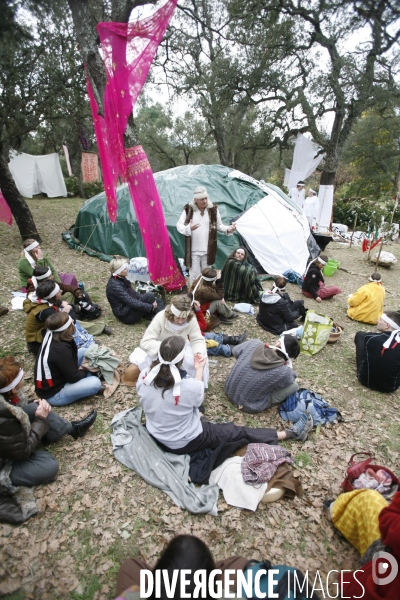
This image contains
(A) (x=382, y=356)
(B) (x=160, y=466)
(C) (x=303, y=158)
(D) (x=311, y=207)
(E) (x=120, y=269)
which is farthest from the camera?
(C) (x=303, y=158)

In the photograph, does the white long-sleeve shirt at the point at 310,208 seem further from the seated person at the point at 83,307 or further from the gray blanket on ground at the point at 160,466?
the gray blanket on ground at the point at 160,466

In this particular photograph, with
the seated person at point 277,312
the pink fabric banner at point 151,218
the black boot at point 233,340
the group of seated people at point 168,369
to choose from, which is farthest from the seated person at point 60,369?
the seated person at point 277,312

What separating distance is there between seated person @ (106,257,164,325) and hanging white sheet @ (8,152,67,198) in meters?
15.3

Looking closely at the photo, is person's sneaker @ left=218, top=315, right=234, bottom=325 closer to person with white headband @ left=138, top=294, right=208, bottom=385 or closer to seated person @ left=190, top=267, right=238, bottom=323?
seated person @ left=190, top=267, right=238, bottom=323

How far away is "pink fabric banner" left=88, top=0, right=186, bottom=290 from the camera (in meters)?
4.73

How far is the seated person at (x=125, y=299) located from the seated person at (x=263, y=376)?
2036 millimetres

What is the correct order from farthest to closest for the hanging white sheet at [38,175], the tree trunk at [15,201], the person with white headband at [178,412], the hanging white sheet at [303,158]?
the hanging white sheet at [38,175] → the hanging white sheet at [303,158] → the tree trunk at [15,201] → the person with white headband at [178,412]

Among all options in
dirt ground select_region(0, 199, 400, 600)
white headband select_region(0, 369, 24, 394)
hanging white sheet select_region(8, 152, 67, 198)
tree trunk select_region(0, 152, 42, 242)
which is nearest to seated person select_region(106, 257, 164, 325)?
dirt ground select_region(0, 199, 400, 600)

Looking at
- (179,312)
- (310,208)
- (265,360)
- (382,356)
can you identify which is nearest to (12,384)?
(179,312)

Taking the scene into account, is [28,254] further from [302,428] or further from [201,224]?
[302,428]

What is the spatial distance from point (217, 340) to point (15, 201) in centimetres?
680

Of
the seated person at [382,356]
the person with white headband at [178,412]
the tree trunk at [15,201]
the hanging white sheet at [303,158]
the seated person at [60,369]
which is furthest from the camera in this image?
the hanging white sheet at [303,158]

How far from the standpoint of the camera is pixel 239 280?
20.9 ft

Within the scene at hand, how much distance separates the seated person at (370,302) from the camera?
20.3ft
